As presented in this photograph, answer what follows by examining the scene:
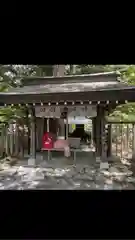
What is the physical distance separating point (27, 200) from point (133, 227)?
1.03m

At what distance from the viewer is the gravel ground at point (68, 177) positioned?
4037mm

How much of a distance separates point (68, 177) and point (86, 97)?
1.36m

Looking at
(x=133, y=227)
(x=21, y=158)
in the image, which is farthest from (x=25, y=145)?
(x=133, y=227)

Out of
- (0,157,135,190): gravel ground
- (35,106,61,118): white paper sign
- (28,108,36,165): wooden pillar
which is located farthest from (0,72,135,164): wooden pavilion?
(0,157,135,190): gravel ground

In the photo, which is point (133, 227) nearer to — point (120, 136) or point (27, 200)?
point (27, 200)

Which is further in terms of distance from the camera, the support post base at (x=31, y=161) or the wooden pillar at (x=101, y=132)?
the support post base at (x=31, y=161)

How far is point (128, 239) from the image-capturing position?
1743 millimetres

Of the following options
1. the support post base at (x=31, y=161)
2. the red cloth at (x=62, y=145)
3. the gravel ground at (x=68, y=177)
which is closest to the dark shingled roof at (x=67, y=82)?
the red cloth at (x=62, y=145)

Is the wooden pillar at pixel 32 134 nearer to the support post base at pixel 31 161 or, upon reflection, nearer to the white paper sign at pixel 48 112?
the support post base at pixel 31 161

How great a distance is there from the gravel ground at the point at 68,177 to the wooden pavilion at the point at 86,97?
0.36 m

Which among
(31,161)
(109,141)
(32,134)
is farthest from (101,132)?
(31,161)

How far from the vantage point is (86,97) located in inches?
179

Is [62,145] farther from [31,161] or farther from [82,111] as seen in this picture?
[82,111]
